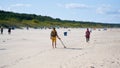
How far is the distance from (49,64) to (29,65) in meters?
0.91

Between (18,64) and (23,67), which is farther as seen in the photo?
(18,64)

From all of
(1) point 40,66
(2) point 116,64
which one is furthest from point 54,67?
(2) point 116,64

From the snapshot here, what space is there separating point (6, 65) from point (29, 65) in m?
1.03

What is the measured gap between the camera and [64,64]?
11.8m

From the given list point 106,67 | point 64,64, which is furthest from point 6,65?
point 106,67

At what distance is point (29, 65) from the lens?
11539mm

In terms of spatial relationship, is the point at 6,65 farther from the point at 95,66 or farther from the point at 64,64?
the point at 95,66

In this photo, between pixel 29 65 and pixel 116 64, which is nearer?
pixel 29 65

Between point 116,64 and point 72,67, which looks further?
point 116,64

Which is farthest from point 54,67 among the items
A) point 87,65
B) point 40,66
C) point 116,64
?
point 116,64

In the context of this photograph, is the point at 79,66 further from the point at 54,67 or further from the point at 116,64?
the point at 116,64

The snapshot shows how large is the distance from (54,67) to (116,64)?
3149 millimetres

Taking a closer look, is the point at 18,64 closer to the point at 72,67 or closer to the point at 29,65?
the point at 29,65

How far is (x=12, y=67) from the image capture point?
436 inches
